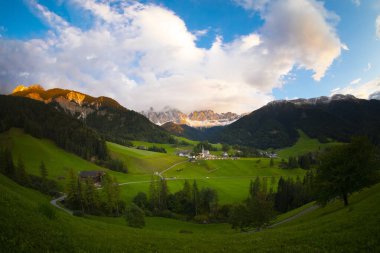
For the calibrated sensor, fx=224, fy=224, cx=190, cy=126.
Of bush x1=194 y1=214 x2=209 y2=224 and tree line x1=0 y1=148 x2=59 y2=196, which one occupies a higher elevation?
tree line x1=0 y1=148 x2=59 y2=196

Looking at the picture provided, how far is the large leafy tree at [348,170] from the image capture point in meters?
44.2


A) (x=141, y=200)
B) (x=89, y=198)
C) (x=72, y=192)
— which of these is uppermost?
(x=72, y=192)

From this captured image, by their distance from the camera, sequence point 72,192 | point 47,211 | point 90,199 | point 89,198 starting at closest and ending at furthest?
point 47,211 < point 72,192 < point 89,198 < point 90,199

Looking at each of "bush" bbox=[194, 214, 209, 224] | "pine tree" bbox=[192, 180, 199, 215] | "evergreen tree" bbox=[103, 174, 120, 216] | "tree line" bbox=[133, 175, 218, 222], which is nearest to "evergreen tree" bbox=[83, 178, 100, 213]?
"evergreen tree" bbox=[103, 174, 120, 216]

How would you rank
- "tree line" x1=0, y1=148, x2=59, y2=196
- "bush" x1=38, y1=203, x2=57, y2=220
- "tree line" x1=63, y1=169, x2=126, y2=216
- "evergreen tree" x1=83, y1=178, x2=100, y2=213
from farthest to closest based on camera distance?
1. "evergreen tree" x1=83, y1=178, x2=100, y2=213
2. "tree line" x1=63, y1=169, x2=126, y2=216
3. "tree line" x1=0, y1=148, x2=59, y2=196
4. "bush" x1=38, y1=203, x2=57, y2=220

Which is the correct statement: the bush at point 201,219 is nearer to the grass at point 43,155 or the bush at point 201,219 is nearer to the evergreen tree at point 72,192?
the evergreen tree at point 72,192

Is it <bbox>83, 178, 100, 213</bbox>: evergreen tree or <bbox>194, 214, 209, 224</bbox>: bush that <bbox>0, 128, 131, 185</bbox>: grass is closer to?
<bbox>83, 178, 100, 213</bbox>: evergreen tree

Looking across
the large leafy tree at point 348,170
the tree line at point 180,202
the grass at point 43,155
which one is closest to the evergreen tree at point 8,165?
the grass at point 43,155

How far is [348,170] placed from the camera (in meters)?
45.5

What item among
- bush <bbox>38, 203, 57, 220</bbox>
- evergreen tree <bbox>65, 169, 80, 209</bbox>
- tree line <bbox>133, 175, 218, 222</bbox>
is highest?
bush <bbox>38, 203, 57, 220</bbox>

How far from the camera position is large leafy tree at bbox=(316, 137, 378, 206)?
1738 inches

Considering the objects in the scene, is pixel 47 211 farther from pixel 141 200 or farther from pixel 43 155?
pixel 43 155

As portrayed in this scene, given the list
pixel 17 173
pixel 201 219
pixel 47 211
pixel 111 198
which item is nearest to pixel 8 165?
pixel 17 173

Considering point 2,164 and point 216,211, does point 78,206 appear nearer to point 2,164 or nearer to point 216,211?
point 2,164
